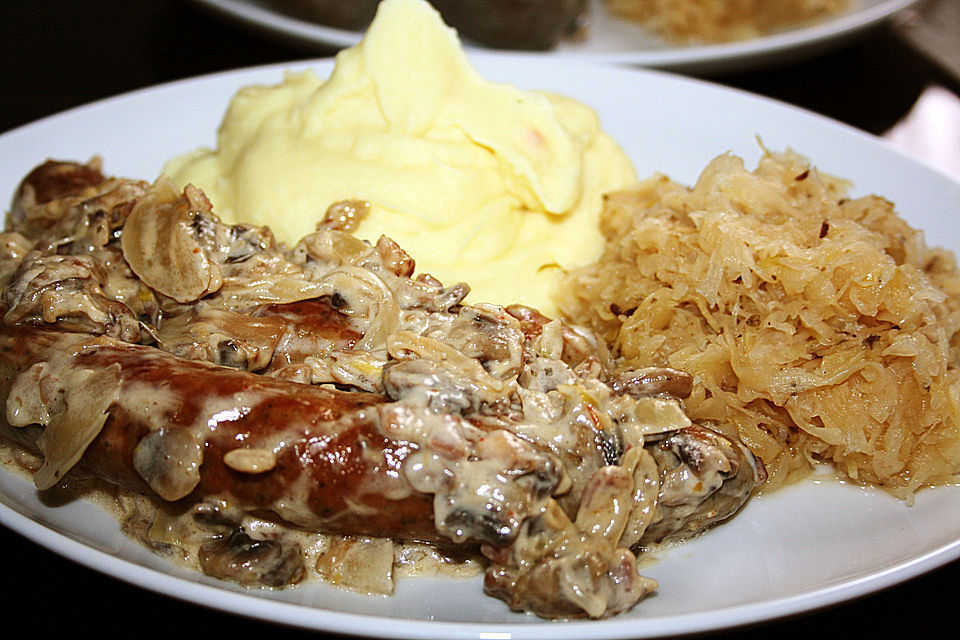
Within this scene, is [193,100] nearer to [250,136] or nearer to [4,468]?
[250,136]

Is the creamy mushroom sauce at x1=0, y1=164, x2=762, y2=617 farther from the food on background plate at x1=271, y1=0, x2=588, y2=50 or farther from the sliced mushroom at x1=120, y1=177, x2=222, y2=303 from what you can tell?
the food on background plate at x1=271, y1=0, x2=588, y2=50

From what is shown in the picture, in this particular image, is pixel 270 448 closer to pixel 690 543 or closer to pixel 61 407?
pixel 61 407

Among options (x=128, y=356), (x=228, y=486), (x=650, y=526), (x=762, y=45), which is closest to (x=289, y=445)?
(x=228, y=486)

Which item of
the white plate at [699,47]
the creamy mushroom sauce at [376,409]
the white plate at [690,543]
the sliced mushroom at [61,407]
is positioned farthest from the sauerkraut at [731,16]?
the sliced mushroom at [61,407]

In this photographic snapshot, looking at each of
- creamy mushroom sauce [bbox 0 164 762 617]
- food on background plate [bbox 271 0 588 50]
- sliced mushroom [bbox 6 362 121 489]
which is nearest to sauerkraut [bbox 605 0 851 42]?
food on background plate [bbox 271 0 588 50]

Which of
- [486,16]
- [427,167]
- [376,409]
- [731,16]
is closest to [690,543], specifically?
[376,409]

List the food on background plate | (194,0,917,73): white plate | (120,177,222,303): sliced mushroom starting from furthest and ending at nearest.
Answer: the food on background plate, (194,0,917,73): white plate, (120,177,222,303): sliced mushroom

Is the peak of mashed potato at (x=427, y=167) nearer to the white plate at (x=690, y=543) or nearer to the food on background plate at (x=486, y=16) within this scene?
the white plate at (x=690, y=543)

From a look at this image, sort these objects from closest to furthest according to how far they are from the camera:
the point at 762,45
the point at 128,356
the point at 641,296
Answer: the point at 128,356 → the point at 641,296 → the point at 762,45
